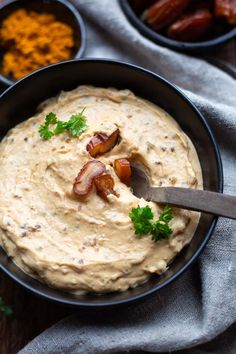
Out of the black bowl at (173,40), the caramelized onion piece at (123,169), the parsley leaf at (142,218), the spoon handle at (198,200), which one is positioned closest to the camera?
the spoon handle at (198,200)

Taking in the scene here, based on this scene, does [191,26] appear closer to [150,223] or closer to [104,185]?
[104,185]

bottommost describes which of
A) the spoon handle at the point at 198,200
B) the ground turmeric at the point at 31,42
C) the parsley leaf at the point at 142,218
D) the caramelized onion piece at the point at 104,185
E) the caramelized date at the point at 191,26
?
the parsley leaf at the point at 142,218

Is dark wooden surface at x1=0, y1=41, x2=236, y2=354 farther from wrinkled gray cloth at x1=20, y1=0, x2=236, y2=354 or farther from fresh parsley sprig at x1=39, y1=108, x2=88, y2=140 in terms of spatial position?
fresh parsley sprig at x1=39, y1=108, x2=88, y2=140

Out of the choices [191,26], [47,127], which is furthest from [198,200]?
[191,26]

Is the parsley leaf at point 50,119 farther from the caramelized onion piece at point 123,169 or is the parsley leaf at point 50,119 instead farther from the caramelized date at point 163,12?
the caramelized date at point 163,12

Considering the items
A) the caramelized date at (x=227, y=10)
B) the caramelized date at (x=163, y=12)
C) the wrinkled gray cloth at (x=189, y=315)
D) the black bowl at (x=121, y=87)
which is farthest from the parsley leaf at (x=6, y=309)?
the caramelized date at (x=227, y=10)

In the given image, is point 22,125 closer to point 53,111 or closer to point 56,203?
point 53,111

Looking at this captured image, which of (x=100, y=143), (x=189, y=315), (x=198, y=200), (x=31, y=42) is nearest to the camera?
(x=198, y=200)
